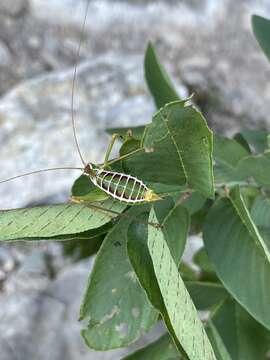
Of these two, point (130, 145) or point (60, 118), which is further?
point (60, 118)

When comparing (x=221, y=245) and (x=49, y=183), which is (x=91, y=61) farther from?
(x=221, y=245)

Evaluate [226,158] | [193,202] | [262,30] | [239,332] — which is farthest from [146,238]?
[262,30]

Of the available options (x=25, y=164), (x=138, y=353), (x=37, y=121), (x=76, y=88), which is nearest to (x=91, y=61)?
(x=76, y=88)

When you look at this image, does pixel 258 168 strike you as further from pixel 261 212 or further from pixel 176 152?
pixel 176 152

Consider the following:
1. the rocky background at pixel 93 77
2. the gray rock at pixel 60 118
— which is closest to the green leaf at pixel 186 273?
the rocky background at pixel 93 77

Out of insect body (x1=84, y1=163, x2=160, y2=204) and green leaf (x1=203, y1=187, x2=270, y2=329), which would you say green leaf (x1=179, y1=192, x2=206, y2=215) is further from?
insect body (x1=84, y1=163, x2=160, y2=204)
